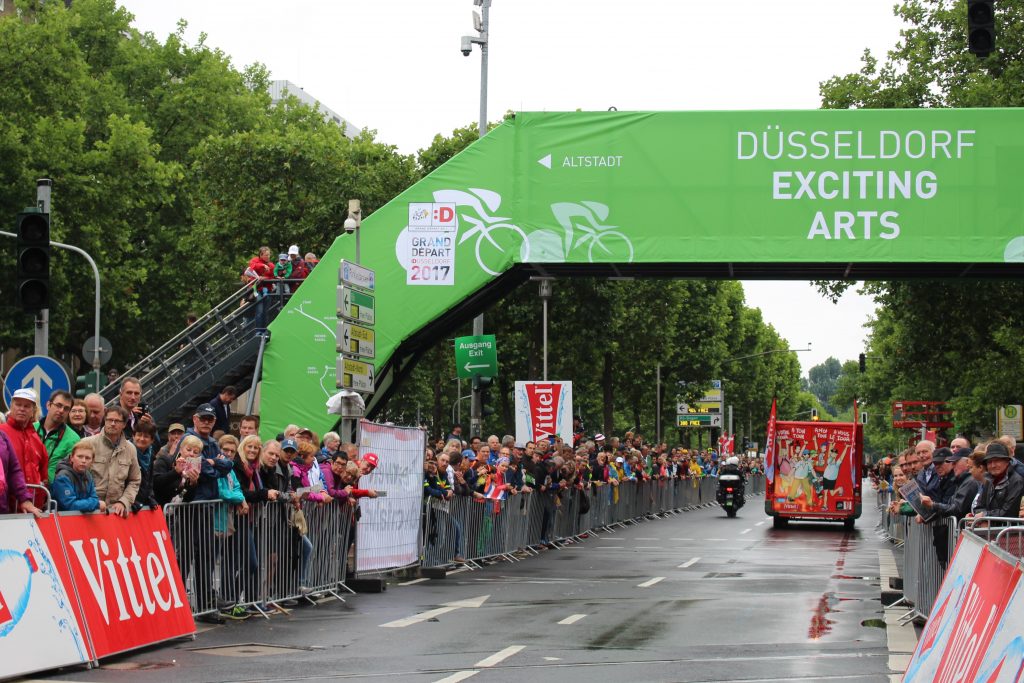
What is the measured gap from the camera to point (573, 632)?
1283 centimetres

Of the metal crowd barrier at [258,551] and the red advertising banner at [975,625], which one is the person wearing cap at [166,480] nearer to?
the metal crowd barrier at [258,551]

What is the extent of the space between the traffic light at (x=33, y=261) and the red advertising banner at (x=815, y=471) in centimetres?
2300

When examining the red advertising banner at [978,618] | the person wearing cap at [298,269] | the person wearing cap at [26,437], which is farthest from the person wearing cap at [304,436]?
the person wearing cap at [298,269]

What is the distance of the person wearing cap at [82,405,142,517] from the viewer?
11.7 metres

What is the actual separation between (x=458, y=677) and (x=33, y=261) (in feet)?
24.7

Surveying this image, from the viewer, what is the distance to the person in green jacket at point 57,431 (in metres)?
12.1

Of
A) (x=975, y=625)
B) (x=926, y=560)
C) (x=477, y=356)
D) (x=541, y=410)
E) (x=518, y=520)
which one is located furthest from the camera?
(x=477, y=356)

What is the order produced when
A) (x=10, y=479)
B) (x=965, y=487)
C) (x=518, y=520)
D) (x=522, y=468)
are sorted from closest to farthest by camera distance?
(x=10, y=479)
(x=965, y=487)
(x=518, y=520)
(x=522, y=468)

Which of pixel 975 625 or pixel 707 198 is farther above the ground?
pixel 707 198

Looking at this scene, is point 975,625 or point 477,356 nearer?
point 975,625

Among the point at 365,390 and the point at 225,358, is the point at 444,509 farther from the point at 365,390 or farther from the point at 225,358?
the point at 225,358

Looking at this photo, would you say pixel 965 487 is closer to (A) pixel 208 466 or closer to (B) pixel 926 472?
(B) pixel 926 472

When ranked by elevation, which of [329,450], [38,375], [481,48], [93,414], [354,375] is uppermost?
[481,48]

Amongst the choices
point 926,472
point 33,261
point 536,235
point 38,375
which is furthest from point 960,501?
point 536,235
